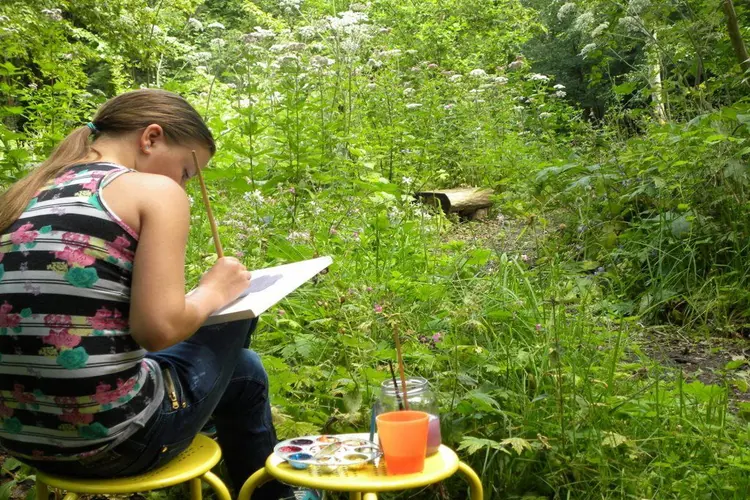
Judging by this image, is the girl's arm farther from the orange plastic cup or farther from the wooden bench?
the wooden bench

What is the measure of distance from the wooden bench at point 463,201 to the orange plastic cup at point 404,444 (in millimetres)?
4709

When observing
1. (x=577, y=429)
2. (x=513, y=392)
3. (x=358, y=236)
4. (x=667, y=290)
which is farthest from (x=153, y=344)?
(x=667, y=290)

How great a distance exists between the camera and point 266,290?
5.19ft

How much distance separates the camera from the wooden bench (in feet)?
20.1

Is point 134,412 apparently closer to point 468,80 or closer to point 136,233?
point 136,233

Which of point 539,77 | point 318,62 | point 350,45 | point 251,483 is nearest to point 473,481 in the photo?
point 251,483

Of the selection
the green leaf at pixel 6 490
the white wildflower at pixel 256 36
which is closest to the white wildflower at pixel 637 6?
the white wildflower at pixel 256 36

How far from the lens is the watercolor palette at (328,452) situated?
1390mm

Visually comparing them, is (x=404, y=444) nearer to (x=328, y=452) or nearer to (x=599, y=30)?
(x=328, y=452)

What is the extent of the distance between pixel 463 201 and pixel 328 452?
4.87 meters

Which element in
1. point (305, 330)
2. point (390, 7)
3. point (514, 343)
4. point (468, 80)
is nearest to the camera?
point (514, 343)

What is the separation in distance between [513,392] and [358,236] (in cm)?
143

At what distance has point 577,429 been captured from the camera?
81.1 inches

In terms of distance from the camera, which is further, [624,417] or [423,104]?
[423,104]
